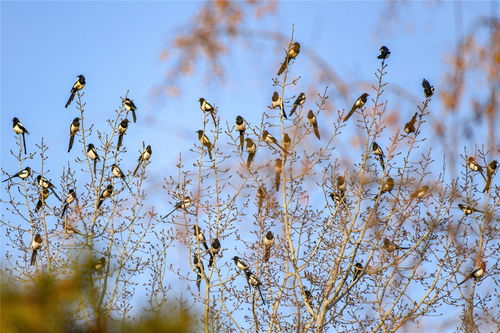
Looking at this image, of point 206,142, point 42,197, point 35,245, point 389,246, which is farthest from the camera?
point 206,142

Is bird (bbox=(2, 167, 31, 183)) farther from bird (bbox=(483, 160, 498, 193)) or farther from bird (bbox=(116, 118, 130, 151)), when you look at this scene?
bird (bbox=(483, 160, 498, 193))

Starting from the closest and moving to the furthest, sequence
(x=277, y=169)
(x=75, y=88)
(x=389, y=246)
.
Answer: (x=389, y=246) < (x=277, y=169) < (x=75, y=88)

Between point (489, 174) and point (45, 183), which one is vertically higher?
point (45, 183)

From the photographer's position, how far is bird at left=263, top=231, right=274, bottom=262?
345 inches

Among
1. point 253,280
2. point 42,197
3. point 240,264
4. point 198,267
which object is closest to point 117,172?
point 42,197

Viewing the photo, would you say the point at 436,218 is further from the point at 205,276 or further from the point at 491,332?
the point at 205,276

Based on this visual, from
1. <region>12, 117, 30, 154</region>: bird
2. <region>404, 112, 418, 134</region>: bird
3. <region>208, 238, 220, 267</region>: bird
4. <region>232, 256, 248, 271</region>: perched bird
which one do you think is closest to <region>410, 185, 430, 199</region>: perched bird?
<region>404, 112, 418, 134</region>: bird

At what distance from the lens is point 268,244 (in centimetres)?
884

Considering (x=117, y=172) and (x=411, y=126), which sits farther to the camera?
(x=117, y=172)

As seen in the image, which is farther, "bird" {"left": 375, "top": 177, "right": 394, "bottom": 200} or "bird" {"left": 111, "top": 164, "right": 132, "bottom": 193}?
"bird" {"left": 111, "top": 164, "right": 132, "bottom": 193}

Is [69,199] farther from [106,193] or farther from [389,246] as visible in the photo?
[389,246]

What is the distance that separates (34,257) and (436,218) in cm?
508

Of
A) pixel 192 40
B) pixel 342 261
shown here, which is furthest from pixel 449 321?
pixel 192 40

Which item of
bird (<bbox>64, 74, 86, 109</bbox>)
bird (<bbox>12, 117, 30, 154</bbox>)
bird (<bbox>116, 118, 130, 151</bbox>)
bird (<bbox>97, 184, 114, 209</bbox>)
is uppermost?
bird (<bbox>12, 117, 30, 154</bbox>)
